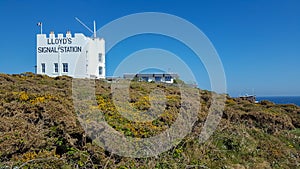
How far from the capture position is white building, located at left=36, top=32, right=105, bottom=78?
87.9 feet

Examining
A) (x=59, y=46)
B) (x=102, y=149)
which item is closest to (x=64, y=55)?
(x=59, y=46)

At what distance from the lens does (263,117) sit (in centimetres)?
1034

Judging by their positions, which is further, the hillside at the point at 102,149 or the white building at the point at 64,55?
the white building at the point at 64,55

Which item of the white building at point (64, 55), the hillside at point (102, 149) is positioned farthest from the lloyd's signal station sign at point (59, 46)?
the hillside at point (102, 149)

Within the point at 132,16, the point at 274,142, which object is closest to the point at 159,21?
the point at 132,16

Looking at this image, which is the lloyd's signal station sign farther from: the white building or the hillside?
the hillside

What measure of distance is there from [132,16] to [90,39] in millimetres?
19746

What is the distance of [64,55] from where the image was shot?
26.9m

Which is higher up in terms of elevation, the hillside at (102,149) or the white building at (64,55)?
the white building at (64,55)

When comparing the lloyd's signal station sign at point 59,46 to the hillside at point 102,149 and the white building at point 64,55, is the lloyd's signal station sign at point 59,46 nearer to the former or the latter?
the white building at point 64,55

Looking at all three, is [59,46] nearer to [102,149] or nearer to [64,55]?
[64,55]

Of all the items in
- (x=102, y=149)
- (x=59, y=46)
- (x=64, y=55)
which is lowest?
(x=102, y=149)

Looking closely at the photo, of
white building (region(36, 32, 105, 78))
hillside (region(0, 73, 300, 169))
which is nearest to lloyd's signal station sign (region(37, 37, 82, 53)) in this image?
white building (region(36, 32, 105, 78))

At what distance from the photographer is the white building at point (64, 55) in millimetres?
26781
